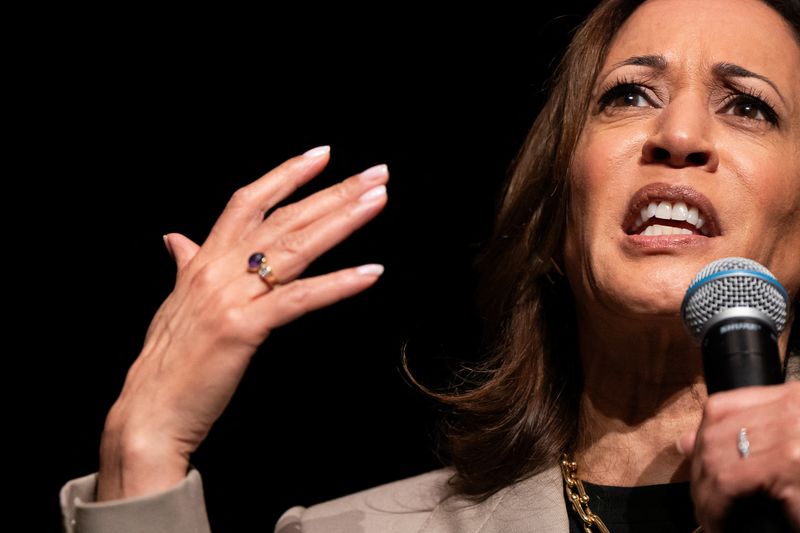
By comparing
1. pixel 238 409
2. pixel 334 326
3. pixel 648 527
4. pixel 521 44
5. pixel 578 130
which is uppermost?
pixel 521 44

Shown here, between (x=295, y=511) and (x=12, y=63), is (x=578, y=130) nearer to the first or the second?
(x=295, y=511)

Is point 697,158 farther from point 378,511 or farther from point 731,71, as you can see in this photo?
point 378,511

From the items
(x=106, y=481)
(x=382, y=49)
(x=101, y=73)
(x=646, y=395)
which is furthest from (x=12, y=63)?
(x=646, y=395)

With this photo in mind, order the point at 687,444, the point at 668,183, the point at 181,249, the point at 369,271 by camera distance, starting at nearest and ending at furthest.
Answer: the point at 687,444
the point at 369,271
the point at 181,249
the point at 668,183

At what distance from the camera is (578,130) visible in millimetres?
2125

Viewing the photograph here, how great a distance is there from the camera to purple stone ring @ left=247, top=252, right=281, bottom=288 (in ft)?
4.93

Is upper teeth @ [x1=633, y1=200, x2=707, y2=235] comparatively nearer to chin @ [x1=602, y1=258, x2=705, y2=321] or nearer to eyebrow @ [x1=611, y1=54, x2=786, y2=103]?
chin @ [x1=602, y1=258, x2=705, y2=321]

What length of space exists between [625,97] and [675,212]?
40 centimetres

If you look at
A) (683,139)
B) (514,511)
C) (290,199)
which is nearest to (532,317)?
(514,511)

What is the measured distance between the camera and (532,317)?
7.43 ft

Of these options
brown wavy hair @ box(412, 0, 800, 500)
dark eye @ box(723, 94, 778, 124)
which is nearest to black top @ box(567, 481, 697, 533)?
brown wavy hair @ box(412, 0, 800, 500)

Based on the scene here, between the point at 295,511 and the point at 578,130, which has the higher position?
the point at 578,130

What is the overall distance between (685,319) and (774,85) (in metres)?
0.93

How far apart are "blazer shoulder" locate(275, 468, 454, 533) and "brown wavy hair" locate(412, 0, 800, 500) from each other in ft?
0.25
